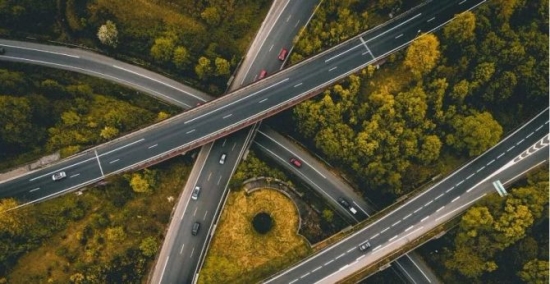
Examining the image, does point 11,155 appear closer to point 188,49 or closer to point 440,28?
point 188,49

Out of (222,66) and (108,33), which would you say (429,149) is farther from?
(108,33)

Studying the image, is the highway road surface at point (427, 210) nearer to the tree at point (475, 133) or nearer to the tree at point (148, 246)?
the tree at point (475, 133)

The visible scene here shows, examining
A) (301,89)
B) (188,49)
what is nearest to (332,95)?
(301,89)

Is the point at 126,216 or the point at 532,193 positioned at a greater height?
the point at 126,216

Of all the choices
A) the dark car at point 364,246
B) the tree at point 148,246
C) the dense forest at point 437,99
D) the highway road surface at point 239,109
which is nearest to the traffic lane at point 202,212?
the tree at point 148,246

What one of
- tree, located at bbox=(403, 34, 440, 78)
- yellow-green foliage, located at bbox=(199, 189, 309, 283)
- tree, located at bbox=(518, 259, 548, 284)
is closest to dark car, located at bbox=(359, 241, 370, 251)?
yellow-green foliage, located at bbox=(199, 189, 309, 283)

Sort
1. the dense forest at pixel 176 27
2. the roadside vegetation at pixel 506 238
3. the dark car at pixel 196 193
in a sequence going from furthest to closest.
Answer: the dense forest at pixel 176 27 → the dark car at pixel 196 193 → the roadside vegetation at pixel 506 238
